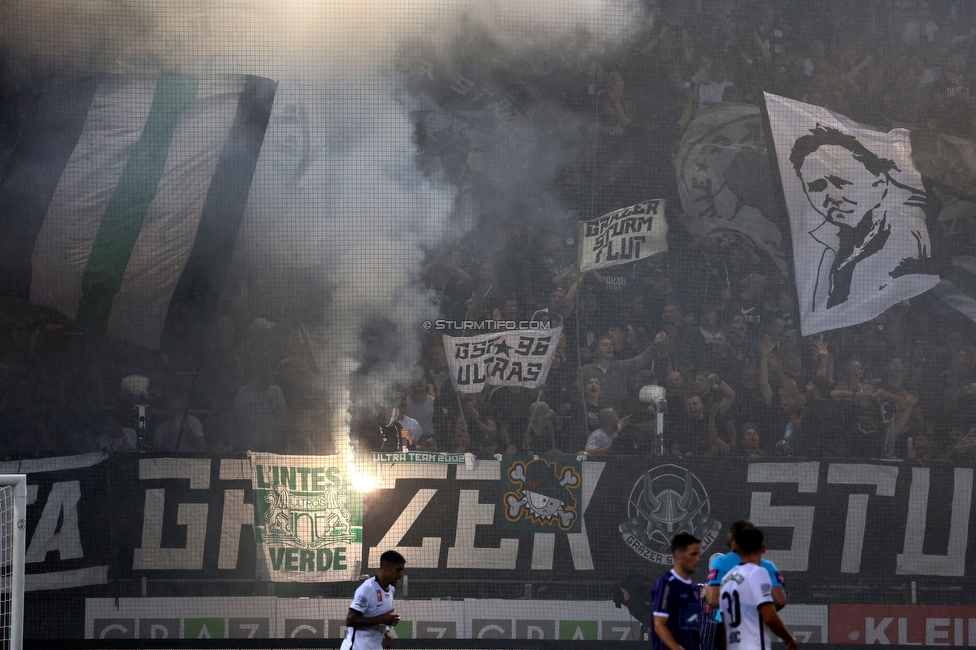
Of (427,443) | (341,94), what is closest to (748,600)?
(427,443)

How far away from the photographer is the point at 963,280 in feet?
28.4

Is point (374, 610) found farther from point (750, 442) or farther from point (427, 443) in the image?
point (750, 442)

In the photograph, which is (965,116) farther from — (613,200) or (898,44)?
(613,200)

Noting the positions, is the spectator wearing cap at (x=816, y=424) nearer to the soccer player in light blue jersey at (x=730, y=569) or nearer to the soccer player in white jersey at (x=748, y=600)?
the soccer player in light blue jersey at (x=730, y=569)

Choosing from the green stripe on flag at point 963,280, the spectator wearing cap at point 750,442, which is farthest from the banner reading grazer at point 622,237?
the green stripe on flag at point 963,280

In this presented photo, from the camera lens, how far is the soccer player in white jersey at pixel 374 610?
4.98 meters

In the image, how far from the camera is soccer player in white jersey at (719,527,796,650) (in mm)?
4051

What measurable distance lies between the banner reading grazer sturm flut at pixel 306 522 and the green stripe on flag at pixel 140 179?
241 centimetres

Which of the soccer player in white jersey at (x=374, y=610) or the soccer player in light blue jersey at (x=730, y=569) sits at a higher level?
the soccer player in light blue jersey at (x=730, y=569)

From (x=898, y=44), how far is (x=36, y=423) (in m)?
8.65

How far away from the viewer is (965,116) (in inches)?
345

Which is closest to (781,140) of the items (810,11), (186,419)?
(810,11)

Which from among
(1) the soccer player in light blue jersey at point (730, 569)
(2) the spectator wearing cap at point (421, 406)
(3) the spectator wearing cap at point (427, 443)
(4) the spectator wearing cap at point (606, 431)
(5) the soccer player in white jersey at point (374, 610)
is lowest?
(5) the soccer player in white jersey at point (374, 610)

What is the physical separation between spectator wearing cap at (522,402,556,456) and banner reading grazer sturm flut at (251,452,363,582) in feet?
5.20
